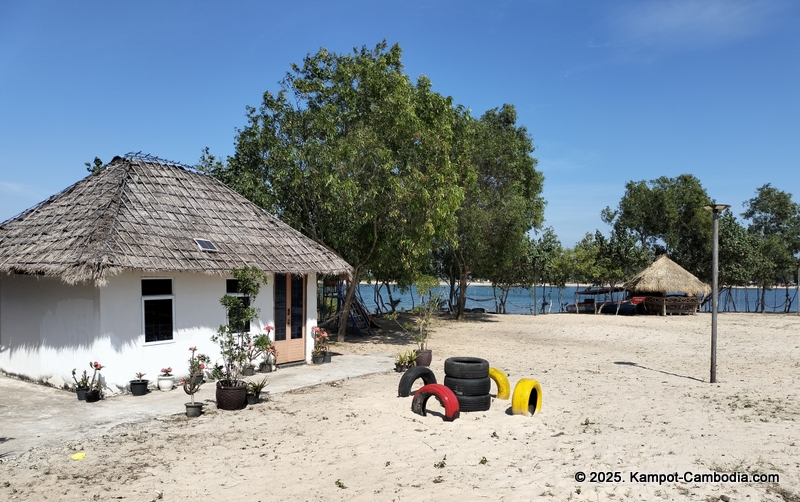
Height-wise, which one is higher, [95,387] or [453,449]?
[95,387]

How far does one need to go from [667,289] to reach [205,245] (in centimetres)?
2665

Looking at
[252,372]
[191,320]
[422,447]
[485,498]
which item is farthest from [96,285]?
[485,498]

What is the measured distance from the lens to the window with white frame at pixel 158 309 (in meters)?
11.2

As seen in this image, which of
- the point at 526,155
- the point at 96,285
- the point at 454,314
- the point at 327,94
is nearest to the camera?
the point at 96,285

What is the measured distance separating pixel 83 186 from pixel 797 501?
47.2 ft

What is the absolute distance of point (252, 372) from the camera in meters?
13.0

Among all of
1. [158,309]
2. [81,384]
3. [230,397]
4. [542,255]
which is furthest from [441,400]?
[542,255]

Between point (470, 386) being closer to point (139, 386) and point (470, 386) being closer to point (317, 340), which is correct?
point (317, 340)

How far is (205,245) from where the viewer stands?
484 inches

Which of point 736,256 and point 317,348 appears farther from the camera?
point 736,256

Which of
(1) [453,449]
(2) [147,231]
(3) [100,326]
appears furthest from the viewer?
(2) [147,231]

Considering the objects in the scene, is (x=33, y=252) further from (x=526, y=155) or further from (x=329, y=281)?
(x=526, y=155)

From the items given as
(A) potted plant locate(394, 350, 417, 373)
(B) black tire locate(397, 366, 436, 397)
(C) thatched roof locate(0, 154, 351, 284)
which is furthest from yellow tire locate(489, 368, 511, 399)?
(C) thatched roof locate(0, 154, 351, 284)

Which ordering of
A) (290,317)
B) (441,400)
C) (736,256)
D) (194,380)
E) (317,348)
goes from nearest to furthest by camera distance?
(441,400) → (194,380) → (290,317) → (317,348) → (736,256)
